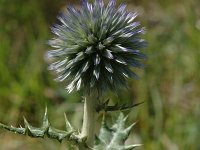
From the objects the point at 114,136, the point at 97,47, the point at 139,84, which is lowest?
the point at 114,136

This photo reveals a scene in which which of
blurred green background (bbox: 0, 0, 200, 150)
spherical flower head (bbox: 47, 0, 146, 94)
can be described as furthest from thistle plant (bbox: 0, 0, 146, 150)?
blurred green background (bbox: 0, 0, 200, 150)

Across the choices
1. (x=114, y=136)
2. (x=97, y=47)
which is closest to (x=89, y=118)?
(x=114, y=136)

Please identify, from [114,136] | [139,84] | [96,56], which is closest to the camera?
[96,56]

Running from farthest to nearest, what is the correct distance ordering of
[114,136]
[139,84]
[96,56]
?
[139,84] < [114,136] < [96,56]

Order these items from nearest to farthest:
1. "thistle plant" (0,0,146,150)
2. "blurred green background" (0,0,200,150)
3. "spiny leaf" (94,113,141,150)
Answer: "thistle plant" (0,0,146,150) < "spiny leaf" (94,113,141,150) < "blurred green background" (0,0,200,150)

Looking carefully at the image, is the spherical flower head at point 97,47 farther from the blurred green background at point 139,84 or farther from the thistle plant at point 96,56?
the blurred green background at point 139,84

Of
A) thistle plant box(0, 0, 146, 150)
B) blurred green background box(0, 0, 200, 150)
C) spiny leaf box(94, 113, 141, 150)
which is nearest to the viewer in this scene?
thistle plant box(0, 0, 146, 150)

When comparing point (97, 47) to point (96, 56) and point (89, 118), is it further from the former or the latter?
point (89, 118)

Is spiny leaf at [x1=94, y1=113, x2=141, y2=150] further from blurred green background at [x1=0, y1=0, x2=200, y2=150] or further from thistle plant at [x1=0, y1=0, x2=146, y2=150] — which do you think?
blurred green background at [x1=0, y1=0, x2=200, y2=150]

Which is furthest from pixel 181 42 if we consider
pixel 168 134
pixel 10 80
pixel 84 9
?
pixel 84 9
